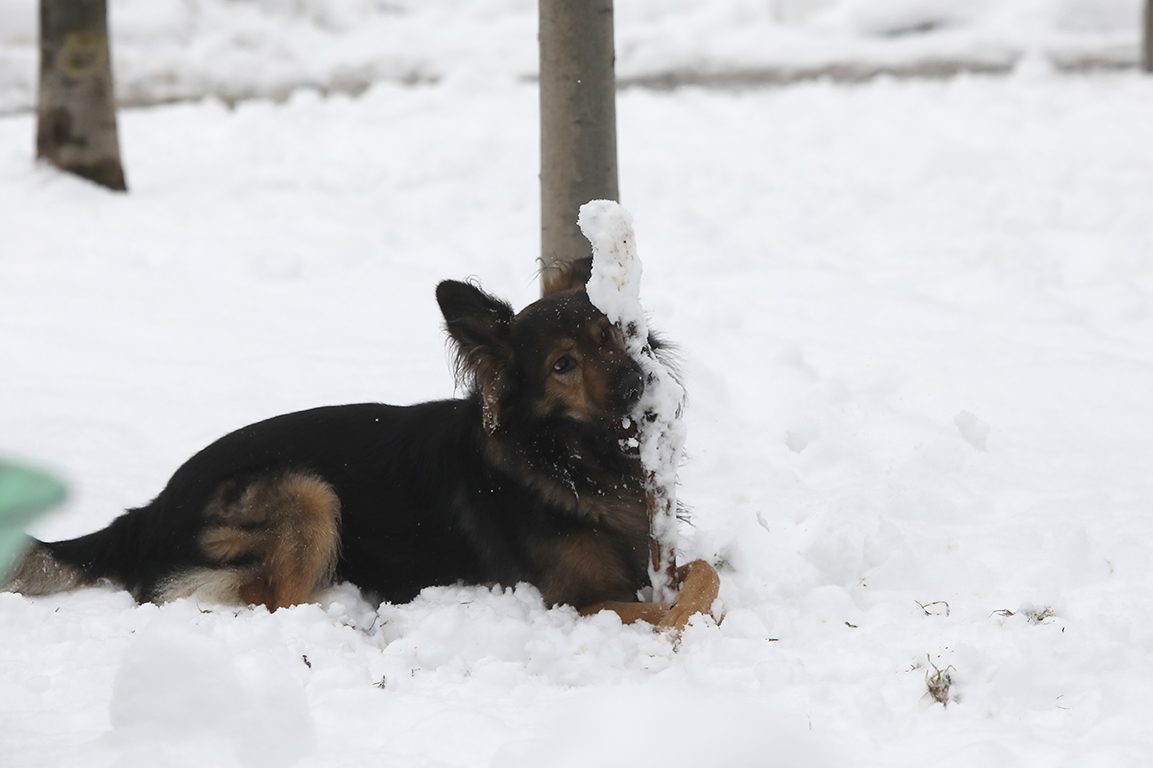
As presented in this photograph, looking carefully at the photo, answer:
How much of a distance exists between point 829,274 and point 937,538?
3.40 metres

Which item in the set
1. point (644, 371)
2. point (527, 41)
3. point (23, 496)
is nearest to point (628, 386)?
point (644, 371)

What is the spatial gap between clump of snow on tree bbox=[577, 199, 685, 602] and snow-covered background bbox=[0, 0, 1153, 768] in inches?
10.8

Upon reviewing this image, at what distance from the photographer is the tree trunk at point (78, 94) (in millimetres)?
8539

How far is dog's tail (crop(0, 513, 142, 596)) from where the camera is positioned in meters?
3.92

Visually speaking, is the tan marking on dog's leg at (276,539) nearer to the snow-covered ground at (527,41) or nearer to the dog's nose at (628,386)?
the dog's nose at (628,386)

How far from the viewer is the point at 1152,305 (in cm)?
639

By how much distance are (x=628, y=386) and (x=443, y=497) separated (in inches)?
37.2

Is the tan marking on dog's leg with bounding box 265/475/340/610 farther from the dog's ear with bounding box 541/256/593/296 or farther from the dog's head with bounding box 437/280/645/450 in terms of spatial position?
the dog's ear with bounding box 541/256/593/296

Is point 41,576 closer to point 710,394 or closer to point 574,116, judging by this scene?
point 574,116

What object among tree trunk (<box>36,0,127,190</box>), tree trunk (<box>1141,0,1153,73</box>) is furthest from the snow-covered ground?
tree trunk (<box>36,0,127,190</box>)

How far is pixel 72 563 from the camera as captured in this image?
→ 4051 mm

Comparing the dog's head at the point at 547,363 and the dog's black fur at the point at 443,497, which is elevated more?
the dog's head at the point at 547,363

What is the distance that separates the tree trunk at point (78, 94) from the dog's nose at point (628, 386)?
6615 millimetres

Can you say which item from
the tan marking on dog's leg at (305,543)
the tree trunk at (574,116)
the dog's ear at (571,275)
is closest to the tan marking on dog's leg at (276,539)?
the tan marking on dog's leg at (305,543)
